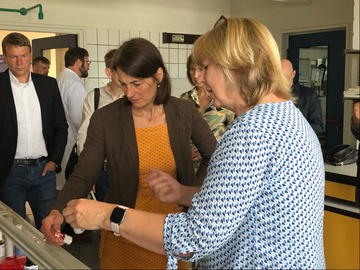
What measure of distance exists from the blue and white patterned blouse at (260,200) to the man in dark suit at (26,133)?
2152 millimetres

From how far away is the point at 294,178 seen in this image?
93 cm

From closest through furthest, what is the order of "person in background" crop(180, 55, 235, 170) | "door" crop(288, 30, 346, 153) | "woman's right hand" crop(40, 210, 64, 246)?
"woman's right hand" crop(40, 210, 64, 246) < "person in background" crop(180, 55, 235, 170) < "door" crop(288, 30, 346, 153)

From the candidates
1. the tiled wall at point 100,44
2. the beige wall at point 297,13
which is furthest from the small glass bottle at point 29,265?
the tiled wall at point 100,44

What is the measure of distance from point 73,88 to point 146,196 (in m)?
2.66

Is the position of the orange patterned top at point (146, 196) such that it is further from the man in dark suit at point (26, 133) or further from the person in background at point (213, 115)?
the man in dark suit at point (26, 133)

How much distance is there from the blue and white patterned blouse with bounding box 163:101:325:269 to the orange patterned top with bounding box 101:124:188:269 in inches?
29.0

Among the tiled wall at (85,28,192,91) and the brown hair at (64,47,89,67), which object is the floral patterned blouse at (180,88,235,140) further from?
the tiled wall at (85,28,192,91)

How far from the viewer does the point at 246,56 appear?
103cm

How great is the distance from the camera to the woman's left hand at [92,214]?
1054 mm

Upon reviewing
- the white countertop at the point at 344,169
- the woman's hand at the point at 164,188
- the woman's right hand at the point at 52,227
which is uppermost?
the woman's hand at the point at 164,188

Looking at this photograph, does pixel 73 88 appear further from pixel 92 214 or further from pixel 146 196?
pixel 92 214

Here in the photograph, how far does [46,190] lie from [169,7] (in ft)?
12.7

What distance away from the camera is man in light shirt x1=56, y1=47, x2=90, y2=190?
4035 millimetres

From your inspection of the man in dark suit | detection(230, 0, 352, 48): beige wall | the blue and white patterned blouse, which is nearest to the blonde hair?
the blue and white patterned blouse
